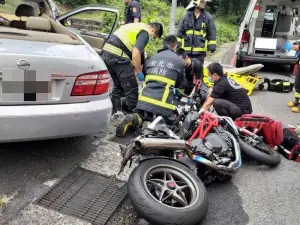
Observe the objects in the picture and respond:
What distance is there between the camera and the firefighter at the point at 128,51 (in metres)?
4.66

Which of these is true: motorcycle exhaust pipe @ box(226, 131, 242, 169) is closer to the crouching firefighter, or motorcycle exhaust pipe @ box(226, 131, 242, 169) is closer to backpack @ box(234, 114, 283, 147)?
backpack @ box(234, 114, 283, 147)

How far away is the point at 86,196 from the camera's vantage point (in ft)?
9.86

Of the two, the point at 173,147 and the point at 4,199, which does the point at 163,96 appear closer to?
the point at 173,147

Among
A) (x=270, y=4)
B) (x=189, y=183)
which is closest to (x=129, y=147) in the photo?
(x=189, y=183)

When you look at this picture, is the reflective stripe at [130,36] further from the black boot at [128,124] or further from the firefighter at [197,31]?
the firefighter at [197,31]

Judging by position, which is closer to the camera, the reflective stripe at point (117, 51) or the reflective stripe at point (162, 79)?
the reflective stripe at point (162, 79)

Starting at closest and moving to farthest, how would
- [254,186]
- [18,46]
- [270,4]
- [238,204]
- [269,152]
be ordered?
[18,46], [238,204], [254,186], [269,152], [270,4]

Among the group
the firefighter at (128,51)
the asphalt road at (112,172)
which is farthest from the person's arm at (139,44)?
the asphalt road at (112,172)

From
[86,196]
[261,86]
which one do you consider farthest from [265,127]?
[261,86]

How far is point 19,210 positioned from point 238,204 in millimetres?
1801

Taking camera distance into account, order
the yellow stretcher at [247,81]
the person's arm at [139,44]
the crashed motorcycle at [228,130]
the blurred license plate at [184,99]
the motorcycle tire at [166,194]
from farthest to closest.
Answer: the yellow stretcher at [247,81], the person's arm at [139,44], the blurred license plate at [184,99], the crashed motorcycle at [228,130], the motorcycle tire at [166,194]

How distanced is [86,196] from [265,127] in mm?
2305

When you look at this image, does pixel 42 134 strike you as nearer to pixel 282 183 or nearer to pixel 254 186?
pixel 254 186

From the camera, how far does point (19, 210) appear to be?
8.73 ft
